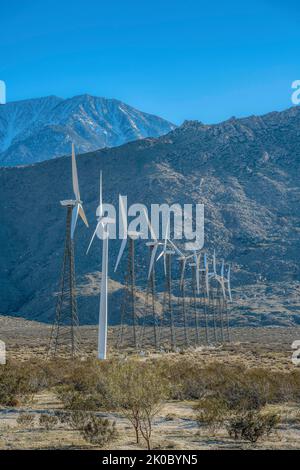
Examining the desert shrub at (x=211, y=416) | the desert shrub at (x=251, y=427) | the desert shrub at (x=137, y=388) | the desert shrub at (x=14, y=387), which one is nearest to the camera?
the desert shrub at (x=137, y=388)

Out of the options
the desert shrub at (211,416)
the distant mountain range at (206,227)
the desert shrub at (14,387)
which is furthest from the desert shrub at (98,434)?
the distant mountain range at (206,227)

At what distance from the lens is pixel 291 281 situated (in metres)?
153

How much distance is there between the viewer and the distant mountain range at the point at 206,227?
146 meters

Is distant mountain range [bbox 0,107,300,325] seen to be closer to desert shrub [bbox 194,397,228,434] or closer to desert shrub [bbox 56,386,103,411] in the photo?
desert shrub [bbox 56,386,103,411]

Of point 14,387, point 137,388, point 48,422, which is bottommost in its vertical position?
point 48,422

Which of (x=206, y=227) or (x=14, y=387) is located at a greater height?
(x=206, y=227)

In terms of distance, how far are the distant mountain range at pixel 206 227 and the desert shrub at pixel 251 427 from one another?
375ft

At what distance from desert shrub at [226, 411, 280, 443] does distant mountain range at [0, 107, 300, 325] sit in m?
114

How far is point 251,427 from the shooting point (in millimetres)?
20406

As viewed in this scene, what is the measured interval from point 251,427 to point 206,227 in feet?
478

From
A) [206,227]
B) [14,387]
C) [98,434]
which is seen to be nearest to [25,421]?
[98,434]

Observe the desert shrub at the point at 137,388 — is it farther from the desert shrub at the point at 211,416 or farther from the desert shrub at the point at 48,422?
the desert shrub at the point at 48,422

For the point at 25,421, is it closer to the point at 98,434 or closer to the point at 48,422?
the point at 48,422
